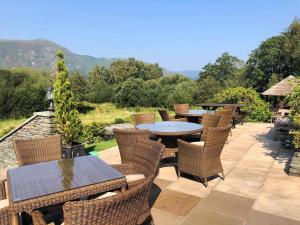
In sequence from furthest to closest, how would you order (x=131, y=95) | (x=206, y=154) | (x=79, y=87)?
(x=79, y=87) < (x=131, y=95) < (x=206, y=154)

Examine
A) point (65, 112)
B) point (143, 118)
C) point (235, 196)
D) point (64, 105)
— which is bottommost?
point (235, 196)

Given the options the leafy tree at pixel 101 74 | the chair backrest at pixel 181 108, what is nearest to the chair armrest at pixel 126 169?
the chair backrest at pixel 181 108

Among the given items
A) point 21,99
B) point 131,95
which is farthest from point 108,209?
point 131,95

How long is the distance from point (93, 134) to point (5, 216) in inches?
233

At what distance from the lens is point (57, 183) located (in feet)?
6.84

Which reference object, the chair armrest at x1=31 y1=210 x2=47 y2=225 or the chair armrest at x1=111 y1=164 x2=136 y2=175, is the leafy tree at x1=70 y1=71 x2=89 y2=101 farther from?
the chair armrest at x1=31 y1=210 x2=47 y2=225

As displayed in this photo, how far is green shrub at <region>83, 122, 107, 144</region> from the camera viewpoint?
7.44m

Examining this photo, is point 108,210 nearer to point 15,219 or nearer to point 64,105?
point 15,219

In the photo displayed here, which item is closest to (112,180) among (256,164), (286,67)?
(256,164)

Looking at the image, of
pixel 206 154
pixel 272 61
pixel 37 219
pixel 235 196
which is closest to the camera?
pixel 37 219

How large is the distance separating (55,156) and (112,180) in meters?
1.37

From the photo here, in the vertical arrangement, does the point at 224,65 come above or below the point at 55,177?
above

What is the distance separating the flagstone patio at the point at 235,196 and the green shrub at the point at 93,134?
2328mm

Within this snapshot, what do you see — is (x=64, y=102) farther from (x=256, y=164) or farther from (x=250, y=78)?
(x=250, y=78)
